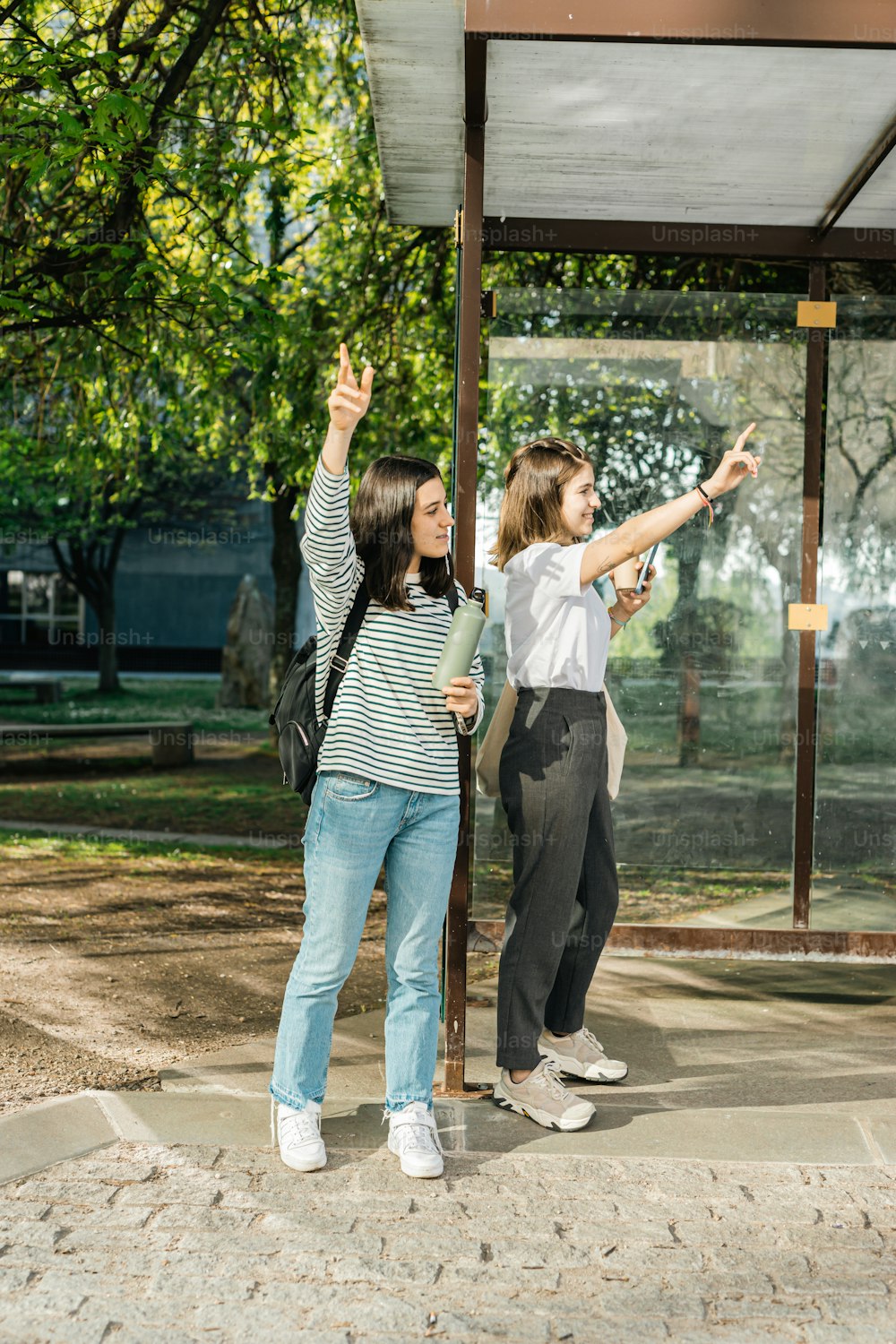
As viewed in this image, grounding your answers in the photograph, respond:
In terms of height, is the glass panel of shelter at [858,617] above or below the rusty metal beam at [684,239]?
below

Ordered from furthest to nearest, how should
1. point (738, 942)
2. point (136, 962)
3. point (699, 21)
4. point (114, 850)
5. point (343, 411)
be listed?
point (114, 850)
point (136, 962)
point (738, 942)
point (699, 21)
point (343, 411)

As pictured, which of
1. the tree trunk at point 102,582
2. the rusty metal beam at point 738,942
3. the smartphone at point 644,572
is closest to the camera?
the smartphone at point 644,572

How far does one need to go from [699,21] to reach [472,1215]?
3.16m

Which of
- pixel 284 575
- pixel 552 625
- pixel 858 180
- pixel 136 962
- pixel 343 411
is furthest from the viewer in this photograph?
pixel 284 575

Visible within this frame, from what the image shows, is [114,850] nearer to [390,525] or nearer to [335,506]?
[390,525]

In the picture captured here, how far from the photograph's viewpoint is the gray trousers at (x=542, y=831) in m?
3.96

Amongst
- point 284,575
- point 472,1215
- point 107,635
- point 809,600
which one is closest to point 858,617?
point 809,600

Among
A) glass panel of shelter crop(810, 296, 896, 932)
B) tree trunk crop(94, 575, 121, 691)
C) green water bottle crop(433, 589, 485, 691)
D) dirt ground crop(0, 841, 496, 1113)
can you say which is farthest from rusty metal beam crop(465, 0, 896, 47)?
tree trunk crop(94, 575, 121, 691)

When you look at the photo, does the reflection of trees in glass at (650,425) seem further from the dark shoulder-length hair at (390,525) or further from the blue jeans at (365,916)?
the blue jeans at (365,916)

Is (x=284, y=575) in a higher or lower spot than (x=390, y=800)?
higher

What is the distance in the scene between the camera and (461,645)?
355 centimetres

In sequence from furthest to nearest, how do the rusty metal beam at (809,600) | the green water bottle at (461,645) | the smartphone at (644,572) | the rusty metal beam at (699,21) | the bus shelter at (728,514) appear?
the rusty metal beam at (809,600), the bus shelter at (728,514), the smartphone at (644,572), the rusty metal beam at (699,21), the green water bottle at (461,645)

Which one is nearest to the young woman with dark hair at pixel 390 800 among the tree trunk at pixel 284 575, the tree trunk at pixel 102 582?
the tree trunk at pixel 284 575

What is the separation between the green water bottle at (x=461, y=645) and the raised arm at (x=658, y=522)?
0.41m
